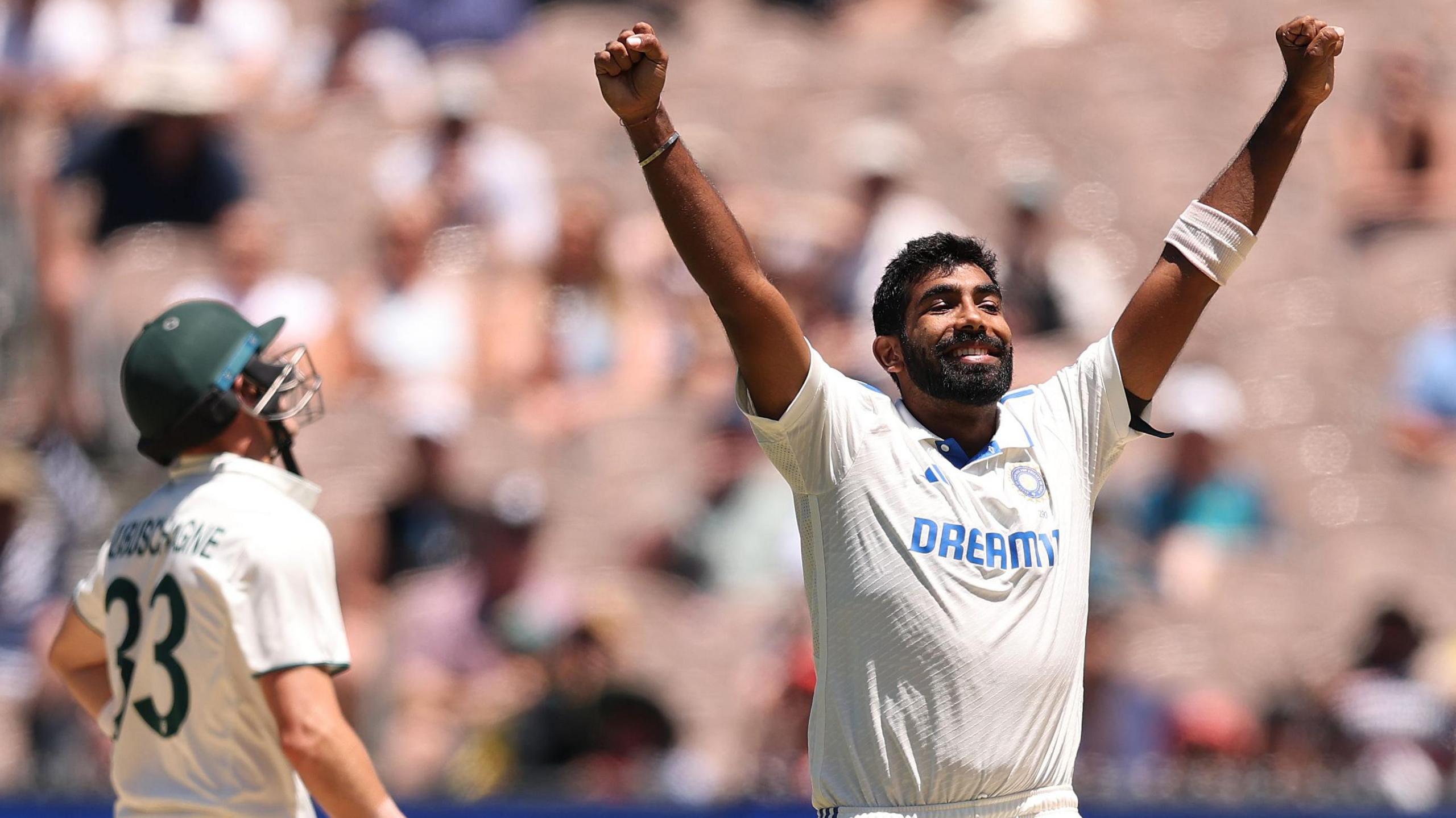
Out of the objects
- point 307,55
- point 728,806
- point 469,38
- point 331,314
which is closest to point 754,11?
point 469,38

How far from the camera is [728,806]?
693cm

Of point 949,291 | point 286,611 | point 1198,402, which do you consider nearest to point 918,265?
point 949,291

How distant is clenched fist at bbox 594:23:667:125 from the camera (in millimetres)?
3680

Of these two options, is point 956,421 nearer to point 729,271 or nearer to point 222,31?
point 729,271

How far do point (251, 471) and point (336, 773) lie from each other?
775 mm

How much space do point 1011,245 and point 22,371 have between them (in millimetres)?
5728

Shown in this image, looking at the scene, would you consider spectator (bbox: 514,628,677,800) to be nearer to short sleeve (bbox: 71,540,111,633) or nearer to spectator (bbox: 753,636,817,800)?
spectator (bbox: 753,636,817,800)

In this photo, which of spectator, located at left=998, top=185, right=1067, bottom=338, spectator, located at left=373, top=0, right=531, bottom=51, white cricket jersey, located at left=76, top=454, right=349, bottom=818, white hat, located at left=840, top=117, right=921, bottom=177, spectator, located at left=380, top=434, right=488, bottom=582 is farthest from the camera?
spectator, located at left=373, top=0, right=531, bottom=51

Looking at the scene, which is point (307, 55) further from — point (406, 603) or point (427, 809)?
point (427, 809)

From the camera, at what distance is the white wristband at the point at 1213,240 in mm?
3986

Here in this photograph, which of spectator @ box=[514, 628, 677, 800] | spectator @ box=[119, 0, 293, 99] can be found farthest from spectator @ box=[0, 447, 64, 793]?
spectator @ box=[119, 0, 293, 99]

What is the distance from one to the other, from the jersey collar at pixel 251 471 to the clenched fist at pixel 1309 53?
7.88 feet

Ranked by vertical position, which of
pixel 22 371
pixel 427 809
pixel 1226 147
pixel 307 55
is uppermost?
pixel 307 55

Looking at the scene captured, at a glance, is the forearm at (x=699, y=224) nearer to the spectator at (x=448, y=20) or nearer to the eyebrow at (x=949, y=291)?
the eyebrow at (x=949, y=291)
